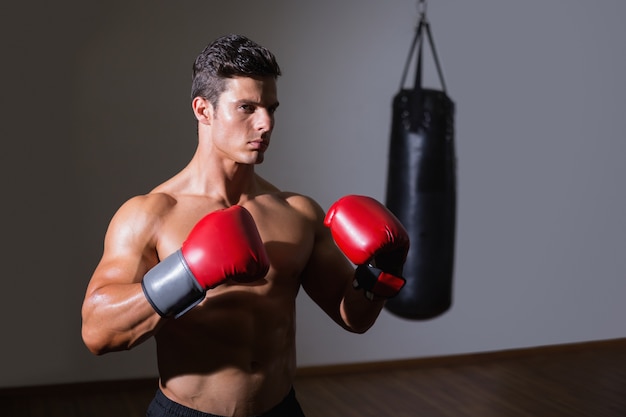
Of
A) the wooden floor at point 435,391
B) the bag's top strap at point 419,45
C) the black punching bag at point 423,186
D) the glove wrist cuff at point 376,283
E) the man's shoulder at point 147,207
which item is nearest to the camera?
the man's shoulder at point 147,207

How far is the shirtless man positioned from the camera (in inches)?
50.5

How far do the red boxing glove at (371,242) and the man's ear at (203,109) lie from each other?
32cm

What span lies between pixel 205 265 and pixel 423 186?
2.48 metres

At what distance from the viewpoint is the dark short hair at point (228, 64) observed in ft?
4.53

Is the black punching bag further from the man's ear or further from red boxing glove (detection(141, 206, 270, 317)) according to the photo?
red boxing glove (detection(141, 206, 270, 317))

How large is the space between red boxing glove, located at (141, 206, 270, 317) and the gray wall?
2.15 metres

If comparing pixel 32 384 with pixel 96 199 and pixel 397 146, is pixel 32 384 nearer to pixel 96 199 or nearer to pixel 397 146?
pixel 96 199

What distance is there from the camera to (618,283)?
14.6 feet

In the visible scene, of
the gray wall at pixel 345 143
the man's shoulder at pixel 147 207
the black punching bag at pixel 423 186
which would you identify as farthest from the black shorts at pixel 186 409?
the black punching bag at pixel 423 186

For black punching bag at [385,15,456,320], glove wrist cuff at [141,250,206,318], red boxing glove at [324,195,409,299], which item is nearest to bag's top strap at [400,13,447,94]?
black punching bag at [385,15,456,320]

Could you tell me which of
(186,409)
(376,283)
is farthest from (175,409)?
(376,283)

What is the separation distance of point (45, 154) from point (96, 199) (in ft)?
0.92

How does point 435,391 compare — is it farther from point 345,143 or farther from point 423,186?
point 345,143

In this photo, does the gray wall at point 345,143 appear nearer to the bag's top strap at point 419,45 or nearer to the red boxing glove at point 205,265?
the bag's top strap at point 419,45
